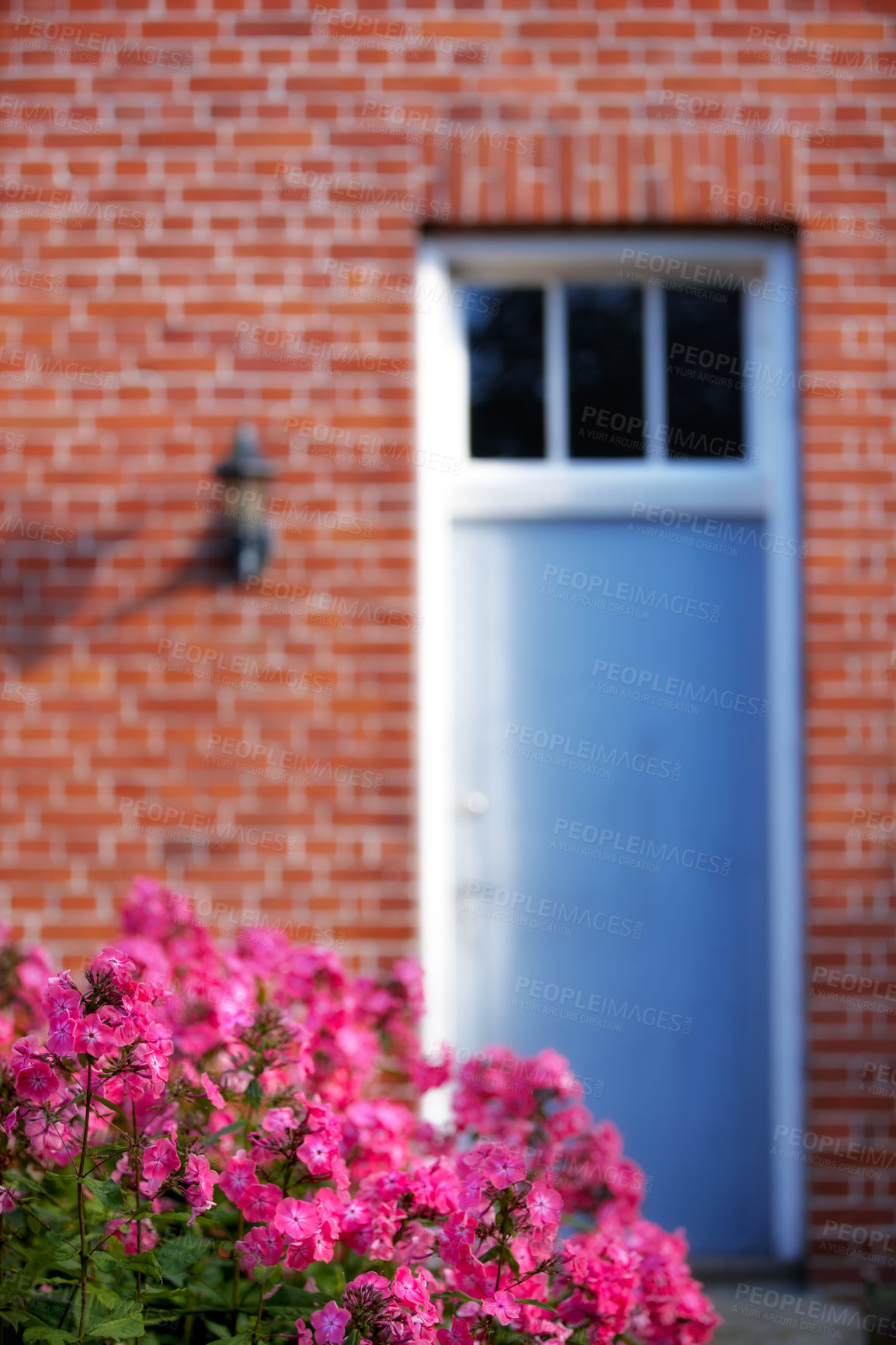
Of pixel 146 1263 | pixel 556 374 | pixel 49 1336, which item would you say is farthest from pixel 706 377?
pixel 49 1336

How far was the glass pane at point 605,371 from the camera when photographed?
157 inches

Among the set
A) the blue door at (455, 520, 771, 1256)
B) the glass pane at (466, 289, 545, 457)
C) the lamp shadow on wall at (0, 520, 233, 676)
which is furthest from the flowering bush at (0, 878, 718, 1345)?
the glass pane at (466, 289, 545, 457)

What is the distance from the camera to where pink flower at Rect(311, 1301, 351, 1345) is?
1.40 metres

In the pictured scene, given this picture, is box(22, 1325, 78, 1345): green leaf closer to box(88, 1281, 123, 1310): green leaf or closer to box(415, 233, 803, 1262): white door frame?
box(88, 1281, 123, 1310): green leaf

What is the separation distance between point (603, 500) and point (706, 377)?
57 cm

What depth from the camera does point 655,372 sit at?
401 centimetres

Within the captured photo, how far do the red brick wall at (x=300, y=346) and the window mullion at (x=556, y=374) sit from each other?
0.33 meters

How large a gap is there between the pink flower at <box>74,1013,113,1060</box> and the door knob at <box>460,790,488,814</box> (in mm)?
2522

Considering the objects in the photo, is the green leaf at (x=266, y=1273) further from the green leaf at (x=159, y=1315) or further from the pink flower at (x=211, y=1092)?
the pink flower at (x=211, y=1092)

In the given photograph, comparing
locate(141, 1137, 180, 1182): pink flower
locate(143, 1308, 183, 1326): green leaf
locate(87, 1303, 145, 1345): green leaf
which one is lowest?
locate(143, 1308, 183, 1326): green leaf

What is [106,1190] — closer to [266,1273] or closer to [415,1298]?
[266,1273]

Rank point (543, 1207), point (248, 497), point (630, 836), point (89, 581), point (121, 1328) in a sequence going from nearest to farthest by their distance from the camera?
point (121, 1328), point (543, 1207), point (248, 497), point (89, 581), point (630, 836)

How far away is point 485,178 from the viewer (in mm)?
3729

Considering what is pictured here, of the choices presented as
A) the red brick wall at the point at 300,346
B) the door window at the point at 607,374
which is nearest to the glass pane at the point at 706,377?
the door window at the point at 607,374
